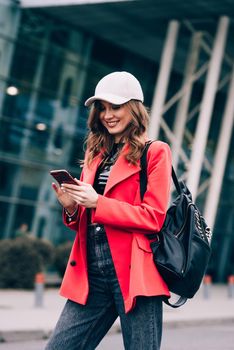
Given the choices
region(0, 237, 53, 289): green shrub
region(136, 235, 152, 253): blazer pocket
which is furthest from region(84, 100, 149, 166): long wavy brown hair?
region(0, 237, 53, 289): green shrub

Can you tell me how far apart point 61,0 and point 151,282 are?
1985cm

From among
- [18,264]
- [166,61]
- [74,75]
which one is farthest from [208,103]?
[18,264]

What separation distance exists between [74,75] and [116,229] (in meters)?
22.1

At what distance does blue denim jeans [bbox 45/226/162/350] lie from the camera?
11.4ft

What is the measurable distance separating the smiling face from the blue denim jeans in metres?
0.47

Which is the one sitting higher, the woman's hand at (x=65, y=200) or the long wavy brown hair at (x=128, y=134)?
the long wavy brown hair at (x=128, y=134)

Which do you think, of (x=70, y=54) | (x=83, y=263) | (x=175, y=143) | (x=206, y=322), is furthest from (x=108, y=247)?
(x=70, y=54)

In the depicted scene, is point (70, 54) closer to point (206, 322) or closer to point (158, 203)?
point (206, 322)

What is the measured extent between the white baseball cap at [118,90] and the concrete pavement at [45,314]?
7294 mm

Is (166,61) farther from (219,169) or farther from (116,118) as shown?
(116,118)

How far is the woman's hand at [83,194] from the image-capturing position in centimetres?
342

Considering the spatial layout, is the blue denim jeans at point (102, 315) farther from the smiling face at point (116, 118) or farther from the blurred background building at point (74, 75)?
the blurred background building at point (74, 75)

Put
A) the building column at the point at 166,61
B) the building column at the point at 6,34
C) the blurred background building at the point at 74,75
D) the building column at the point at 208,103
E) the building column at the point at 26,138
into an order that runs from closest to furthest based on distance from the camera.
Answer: the building column at the point at 208,103
the blurred background building at the point at 74,75
the building column at the point at 166,61
the building column at the point at 6,34
the building column at the point at 26,138

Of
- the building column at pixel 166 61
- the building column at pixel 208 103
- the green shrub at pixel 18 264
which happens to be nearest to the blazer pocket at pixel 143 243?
the green shrub at pixel 18 264
